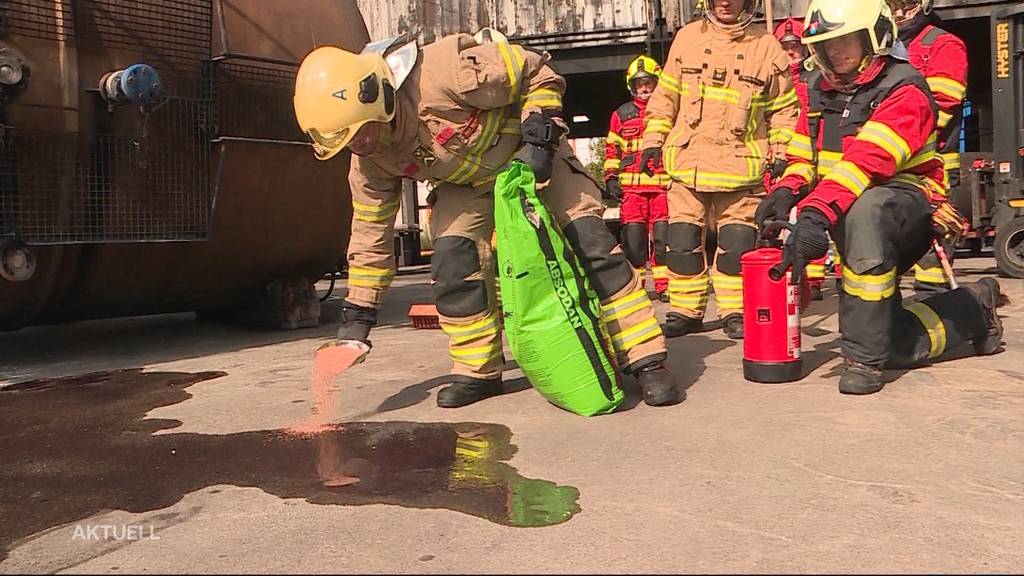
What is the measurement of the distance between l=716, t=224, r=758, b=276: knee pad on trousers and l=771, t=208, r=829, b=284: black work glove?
62.3 inches

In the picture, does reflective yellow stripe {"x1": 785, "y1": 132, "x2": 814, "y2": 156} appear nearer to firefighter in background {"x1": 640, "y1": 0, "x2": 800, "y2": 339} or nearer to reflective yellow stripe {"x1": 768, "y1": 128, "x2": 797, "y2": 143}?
firefighter in background {"x1": 640, "y1": 0, "x2": 800, "y2": 339}

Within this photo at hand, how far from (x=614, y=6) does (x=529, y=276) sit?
10273 millimetres

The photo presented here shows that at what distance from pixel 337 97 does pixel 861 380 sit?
2269 millimetres

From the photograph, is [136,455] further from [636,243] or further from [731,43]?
[636,243]

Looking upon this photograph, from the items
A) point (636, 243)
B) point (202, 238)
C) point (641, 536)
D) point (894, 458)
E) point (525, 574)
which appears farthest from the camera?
point (636, 243)

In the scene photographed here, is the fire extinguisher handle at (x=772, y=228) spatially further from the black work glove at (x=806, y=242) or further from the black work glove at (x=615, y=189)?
the black work glove at (x=615, y=189)

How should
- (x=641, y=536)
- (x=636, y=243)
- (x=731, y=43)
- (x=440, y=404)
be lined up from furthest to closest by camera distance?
(x=636, y=243) → (x=731, y=43) → (x=440, y=404) → (x=641, y=536)

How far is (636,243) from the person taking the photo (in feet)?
23.7

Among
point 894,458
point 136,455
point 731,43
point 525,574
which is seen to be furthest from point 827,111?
point 136,455

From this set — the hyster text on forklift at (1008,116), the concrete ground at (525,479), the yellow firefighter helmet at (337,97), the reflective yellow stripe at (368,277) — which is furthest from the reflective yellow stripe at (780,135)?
the hyster text on forklift at (1008,116)

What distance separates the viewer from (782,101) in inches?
201

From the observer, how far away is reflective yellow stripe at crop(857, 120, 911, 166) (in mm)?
3418

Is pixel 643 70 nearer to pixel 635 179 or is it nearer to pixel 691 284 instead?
pixel 635 179

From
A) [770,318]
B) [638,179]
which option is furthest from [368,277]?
[638,179]
